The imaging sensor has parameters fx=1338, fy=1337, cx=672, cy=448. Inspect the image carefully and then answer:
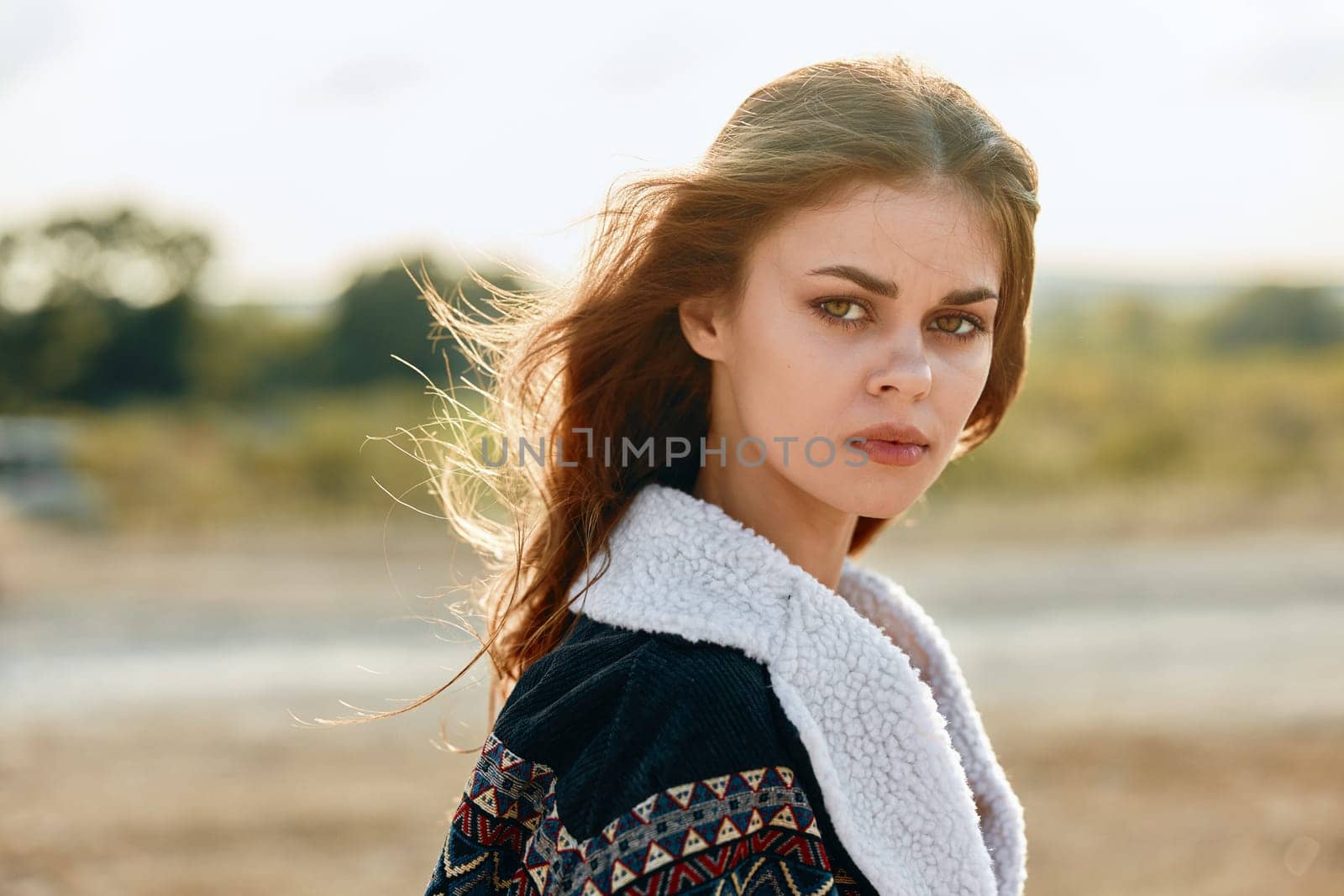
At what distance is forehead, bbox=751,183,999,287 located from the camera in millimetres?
1628

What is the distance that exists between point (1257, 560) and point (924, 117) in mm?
8612

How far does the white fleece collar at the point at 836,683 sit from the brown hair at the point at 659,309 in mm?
200

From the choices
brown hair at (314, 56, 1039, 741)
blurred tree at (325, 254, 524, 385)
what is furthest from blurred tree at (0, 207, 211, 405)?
brown hair at (314, 56, 1039, 741)

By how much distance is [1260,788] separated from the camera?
5.15 metres

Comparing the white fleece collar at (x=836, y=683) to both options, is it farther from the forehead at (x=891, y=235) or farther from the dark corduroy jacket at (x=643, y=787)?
the forehead at (x=891, y=235)

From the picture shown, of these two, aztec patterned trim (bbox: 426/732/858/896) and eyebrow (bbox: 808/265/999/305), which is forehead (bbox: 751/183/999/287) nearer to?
eyebrow (bbox: 808/265/999/305)

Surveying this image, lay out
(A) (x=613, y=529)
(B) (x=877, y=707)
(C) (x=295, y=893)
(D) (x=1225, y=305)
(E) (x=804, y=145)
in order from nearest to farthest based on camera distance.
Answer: (B) (x=877, y=707), (E) (x=804, y=145), (A) (x=613, y=529), (C) (x=295, y=893), (D) (x=1225, y=305)

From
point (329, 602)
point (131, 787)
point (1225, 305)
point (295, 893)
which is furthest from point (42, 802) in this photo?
point (1225, 305)

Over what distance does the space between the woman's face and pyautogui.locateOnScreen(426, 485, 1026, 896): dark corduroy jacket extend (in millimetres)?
154

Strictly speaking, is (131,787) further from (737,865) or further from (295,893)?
(737,865)

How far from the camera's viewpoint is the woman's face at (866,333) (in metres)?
1.64

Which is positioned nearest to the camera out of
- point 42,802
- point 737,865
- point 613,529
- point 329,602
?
point 737,865

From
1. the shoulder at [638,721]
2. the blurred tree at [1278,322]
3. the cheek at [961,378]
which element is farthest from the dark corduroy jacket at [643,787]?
the blurred tree at [1278,322]

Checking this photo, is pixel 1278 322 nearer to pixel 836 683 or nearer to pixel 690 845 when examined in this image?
pixel 836 683
